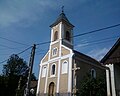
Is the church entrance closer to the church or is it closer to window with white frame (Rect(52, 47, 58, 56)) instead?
the church

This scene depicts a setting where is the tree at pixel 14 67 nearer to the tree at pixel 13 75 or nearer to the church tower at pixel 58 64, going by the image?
the tree at pixel 13 75

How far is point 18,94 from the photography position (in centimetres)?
2581

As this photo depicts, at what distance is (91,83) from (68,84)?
4180mm

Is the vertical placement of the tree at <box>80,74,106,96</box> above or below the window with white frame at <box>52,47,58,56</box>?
below

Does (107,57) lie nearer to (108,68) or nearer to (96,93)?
(108,68)

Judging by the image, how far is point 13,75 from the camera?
1810 inches

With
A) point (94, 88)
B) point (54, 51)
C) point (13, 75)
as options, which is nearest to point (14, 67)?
point (13, 75)

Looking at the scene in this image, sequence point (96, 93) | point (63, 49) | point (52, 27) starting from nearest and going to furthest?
point (96, 93), point (63, 49), point (52, 27)

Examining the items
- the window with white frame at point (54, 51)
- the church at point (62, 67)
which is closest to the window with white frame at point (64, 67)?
the church at point (62, 67)

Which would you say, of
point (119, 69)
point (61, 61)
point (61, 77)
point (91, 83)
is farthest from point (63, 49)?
point (119, 69)

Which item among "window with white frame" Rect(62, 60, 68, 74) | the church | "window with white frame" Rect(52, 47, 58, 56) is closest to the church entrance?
the church

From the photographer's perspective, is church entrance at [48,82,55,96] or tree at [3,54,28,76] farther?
tree at [3,54,28,76]

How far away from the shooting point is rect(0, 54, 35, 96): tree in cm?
4159

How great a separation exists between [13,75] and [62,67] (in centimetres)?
2273
